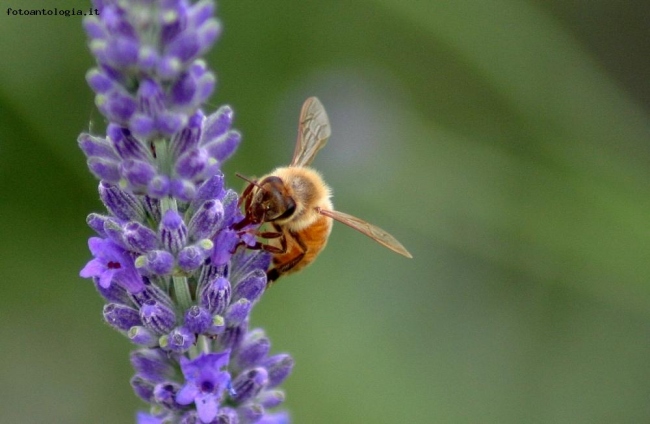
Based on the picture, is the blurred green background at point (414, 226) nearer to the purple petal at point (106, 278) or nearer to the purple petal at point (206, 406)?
the purple petal at point (206, 406)

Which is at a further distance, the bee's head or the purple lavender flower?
the bee's head

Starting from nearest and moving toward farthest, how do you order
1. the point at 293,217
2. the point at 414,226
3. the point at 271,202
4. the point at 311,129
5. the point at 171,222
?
the point at 171,222
the point at 271,202
the point at 293,217
the point at 311,129
the point at 414,226

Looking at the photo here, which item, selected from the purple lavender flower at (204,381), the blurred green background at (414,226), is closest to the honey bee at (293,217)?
the purple lavender flower at (204,381)

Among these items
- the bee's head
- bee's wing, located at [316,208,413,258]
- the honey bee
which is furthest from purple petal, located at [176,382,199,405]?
bee's wing, located at [316,208,413,258]

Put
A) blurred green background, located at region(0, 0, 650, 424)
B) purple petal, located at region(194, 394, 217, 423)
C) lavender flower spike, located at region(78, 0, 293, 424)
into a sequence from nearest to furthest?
1. lavender flower spike, located at region(78, 0, 293, 424)
2. purple petal, located at region(194, 394, 217, 423)
3. blurred green background, located at region(0, 0, 650, 424)

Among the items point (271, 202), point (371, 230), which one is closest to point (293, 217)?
point (271, 202)

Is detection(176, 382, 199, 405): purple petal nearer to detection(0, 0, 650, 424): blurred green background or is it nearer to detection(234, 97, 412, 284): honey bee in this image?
detection(234, 97, 412, 284): honey bee

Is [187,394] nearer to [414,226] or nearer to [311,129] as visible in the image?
[311,129]
